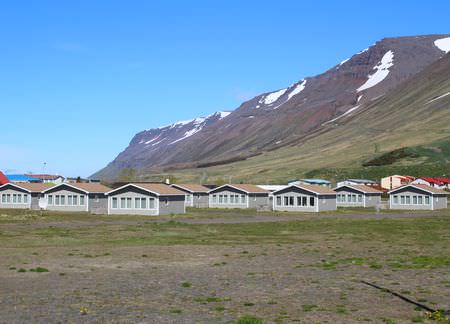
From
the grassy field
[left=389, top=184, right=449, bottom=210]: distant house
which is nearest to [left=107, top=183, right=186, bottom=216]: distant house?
the grassy field

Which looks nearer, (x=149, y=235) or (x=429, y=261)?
(x=429, y=261)

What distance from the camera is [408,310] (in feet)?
65.2

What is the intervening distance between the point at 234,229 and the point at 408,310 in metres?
36.3

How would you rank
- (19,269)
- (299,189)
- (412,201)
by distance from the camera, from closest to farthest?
(19,269), (299,189), (412,201)

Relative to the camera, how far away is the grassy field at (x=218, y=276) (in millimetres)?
19594

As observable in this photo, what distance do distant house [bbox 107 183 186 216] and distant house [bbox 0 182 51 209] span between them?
1568cm

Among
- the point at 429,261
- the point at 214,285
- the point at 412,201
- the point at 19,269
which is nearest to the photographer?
the point at 214,285

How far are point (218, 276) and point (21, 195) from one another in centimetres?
7700

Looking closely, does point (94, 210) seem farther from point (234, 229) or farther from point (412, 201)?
point (412, 201)

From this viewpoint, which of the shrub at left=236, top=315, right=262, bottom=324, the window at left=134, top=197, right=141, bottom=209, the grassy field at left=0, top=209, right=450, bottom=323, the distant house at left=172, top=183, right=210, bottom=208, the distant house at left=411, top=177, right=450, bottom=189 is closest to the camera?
the shrub at left=236, top=315, right=262, bottom=324

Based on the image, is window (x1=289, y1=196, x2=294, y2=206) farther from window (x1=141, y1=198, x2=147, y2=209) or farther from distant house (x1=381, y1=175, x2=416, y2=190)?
distant house (x1=381, y1=175, x2=416, y2=190)

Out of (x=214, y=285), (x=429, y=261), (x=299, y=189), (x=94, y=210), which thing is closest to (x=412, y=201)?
(x=299, y=189)

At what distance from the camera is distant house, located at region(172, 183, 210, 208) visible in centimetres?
10750

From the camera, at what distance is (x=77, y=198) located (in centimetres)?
9125
